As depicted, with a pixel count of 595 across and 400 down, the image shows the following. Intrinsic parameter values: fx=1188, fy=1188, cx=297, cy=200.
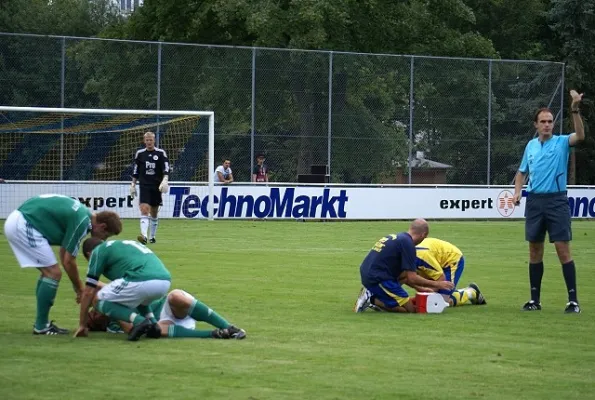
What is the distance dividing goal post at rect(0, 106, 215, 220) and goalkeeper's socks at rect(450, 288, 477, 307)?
1723 cm

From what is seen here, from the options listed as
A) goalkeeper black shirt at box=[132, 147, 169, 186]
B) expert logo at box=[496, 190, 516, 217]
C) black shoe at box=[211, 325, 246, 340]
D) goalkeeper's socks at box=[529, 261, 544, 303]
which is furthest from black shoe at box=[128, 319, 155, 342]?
expert logo at box=[496, 190, 516, 217]

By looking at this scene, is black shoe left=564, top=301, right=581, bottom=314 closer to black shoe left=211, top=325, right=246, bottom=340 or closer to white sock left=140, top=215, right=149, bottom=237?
black shoe left=211, top=325, right=246, bottom=340

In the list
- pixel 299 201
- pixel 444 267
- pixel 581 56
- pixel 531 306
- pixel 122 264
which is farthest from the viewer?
pixel 581 56

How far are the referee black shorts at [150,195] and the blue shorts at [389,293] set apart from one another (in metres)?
11.1

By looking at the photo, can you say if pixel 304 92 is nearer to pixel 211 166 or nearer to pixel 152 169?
pixel 211 166

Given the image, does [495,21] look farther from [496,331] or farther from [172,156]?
A: [496,331]

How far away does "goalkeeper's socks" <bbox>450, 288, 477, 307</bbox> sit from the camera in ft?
45.4

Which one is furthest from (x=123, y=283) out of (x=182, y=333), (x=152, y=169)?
(x=152, y=169)

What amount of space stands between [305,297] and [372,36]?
35423mm

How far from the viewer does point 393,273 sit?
12898 millimetres

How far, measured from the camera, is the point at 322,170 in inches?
1331

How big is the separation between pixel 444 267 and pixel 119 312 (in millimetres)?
4978

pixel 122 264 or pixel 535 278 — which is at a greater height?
pixel 122 264

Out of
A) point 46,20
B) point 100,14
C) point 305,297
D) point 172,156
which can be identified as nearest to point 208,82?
point 172,156
